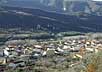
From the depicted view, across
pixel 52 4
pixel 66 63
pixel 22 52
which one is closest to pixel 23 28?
pixel 22 52

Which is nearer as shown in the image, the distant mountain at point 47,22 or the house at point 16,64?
the house at point 16,64

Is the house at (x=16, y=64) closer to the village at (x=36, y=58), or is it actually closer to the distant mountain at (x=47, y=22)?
the village at (x=36, y=58)

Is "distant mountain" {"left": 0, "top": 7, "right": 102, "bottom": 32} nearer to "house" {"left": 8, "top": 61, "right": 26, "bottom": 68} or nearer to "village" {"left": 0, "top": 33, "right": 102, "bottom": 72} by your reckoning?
"village" {"left": 0, "top": 33, "right": 102, "bottom": 72}

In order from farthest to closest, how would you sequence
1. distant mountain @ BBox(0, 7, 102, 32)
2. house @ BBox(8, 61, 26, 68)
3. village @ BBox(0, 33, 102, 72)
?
distant mountain @ BBox(0, 7, 102, 32)
village @ BBox(0, 33, 102, 72)
house @ BBox(8, 61, 26, 68)

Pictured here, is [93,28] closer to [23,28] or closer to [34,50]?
[23,28]

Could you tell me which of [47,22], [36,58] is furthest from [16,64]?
[47,22]

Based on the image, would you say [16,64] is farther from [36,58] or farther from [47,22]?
[47,22]

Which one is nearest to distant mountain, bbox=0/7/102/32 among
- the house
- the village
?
the village

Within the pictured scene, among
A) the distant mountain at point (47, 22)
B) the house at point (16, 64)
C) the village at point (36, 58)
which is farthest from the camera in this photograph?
the distant mountain at point (47, 22)

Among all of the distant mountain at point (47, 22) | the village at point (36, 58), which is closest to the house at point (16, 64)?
the village at point (36, 58)
